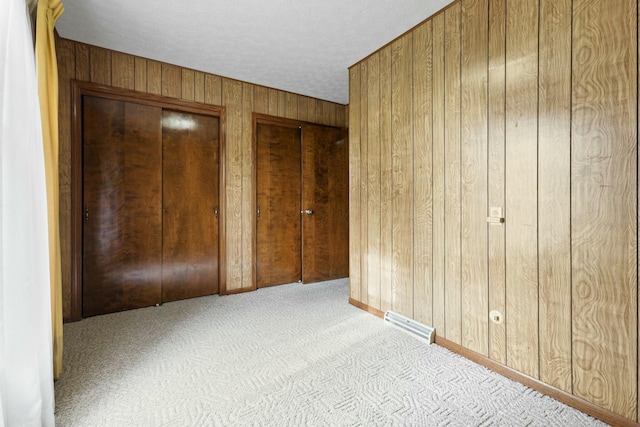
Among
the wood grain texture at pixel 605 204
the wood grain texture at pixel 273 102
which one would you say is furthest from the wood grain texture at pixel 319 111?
the wood grain texture at pixel 605 204

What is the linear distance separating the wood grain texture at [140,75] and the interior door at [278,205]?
1224mm

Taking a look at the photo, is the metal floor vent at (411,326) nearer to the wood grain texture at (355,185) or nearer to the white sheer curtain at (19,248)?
the wood grain texture at (355,185)

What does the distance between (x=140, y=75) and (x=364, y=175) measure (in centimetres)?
241

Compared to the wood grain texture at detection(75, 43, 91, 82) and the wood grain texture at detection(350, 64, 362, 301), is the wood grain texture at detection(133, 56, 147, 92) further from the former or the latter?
the wood grain texture at detection(350, 64, 362, 301)

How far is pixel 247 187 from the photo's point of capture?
3.58 meters

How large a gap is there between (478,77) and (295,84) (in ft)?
7.18

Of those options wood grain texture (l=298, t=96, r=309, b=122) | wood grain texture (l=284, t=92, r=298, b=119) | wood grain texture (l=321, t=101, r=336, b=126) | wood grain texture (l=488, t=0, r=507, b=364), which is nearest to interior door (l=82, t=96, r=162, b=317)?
wood grain texture (l=284, t=92, r=298, b=119)

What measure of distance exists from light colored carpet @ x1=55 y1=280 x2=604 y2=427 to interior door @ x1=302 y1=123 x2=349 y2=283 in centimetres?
139

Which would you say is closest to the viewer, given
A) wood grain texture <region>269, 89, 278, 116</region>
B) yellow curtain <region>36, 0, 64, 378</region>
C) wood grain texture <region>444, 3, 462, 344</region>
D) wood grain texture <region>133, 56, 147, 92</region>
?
yellow curtain <region>36, 0, 64, 378</region>

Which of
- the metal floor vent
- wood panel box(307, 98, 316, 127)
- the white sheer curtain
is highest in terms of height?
wood panel box(307, 98, 316, 127)

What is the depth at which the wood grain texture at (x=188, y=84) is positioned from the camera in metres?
3.17

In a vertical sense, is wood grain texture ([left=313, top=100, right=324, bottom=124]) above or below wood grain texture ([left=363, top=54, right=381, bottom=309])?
above

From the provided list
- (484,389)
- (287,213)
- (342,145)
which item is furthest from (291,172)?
(484,389)

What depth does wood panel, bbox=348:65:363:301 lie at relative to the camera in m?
3.04
